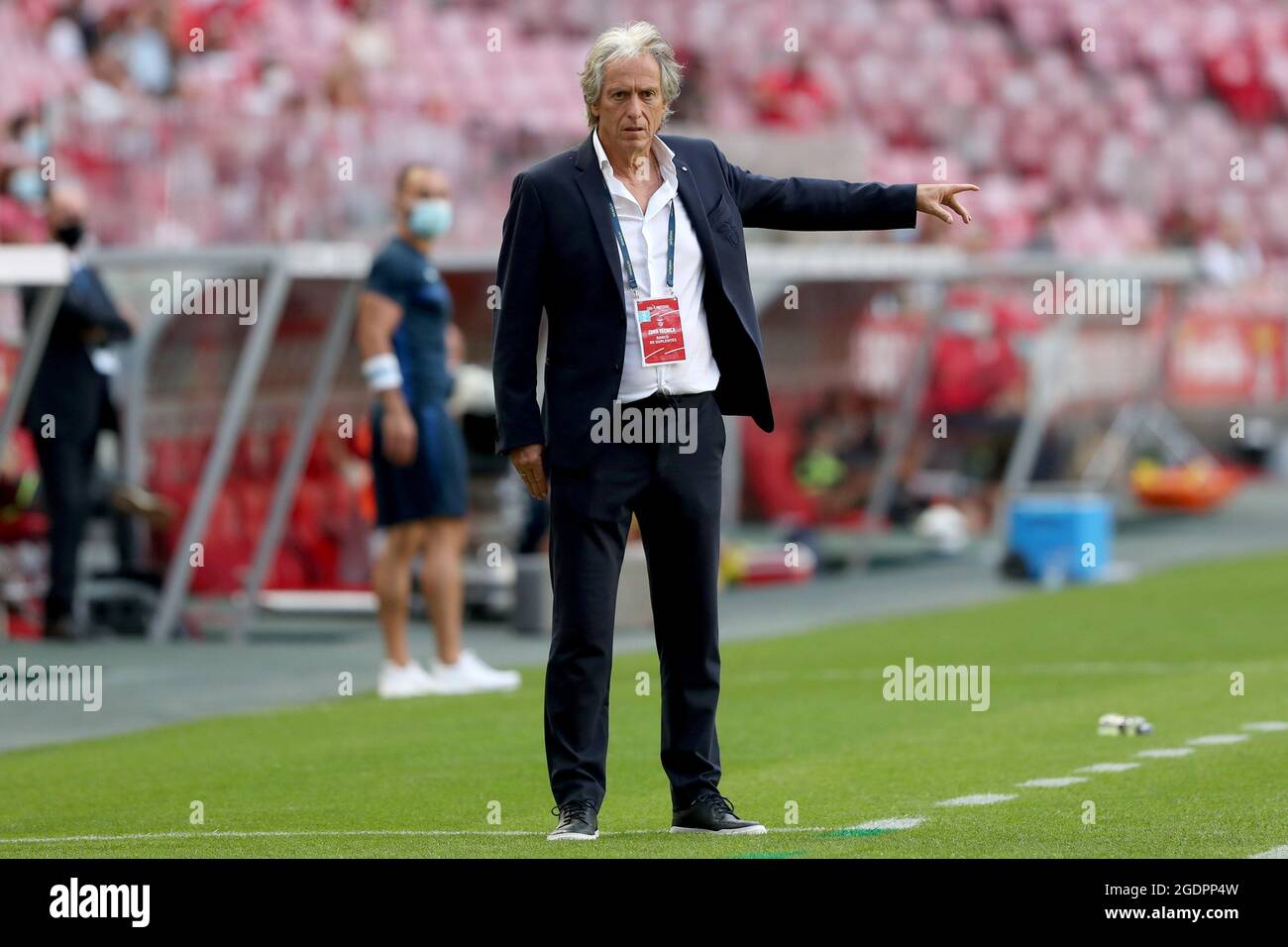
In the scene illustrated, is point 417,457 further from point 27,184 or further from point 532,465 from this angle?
point 532,465

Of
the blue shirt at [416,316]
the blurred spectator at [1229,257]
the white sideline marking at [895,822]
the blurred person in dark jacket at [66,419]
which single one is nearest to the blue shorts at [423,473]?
the blue shirt at [416,316]

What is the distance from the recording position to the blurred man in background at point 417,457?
11.1m

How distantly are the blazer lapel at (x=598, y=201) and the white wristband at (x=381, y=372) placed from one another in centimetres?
441

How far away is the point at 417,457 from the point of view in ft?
36.4

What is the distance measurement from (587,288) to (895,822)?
1.74m

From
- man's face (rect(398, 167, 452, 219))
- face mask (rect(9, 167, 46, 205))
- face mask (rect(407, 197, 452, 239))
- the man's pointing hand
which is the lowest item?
the man's pointing hand

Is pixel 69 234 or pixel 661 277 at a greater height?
pixel 69 234

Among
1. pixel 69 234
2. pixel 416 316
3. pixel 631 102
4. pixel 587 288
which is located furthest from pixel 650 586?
pixel 69 234

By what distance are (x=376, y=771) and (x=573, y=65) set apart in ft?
50.9

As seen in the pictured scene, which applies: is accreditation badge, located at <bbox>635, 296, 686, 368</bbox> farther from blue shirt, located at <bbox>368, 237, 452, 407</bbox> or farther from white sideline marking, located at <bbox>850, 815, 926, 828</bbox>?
blue shirt, located at <bbox>368, 237, 452, 407</bbox>

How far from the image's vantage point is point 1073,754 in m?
8.66

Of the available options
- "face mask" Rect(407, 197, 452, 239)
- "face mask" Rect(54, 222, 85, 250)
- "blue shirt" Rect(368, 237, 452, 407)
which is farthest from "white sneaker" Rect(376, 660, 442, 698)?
"face mask" Rect(54, 222, 85, 250)

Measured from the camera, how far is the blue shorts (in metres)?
11.1

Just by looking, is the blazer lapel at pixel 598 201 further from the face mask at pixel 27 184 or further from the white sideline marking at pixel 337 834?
the face mask at pixel 27 184
